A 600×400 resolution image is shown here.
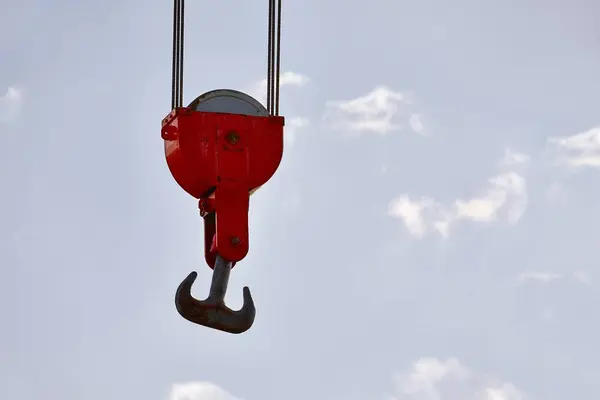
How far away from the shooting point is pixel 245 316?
11219mm

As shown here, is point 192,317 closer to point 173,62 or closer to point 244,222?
point 244,222

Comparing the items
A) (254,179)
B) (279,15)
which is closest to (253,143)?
(254,179)

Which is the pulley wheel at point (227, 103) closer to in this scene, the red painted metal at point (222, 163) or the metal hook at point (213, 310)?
the red painted metal at point (222, 163)

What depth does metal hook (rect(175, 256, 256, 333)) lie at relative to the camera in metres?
11.1

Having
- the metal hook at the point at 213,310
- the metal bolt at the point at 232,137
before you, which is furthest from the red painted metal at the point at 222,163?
the metal hook at the point at 213,310

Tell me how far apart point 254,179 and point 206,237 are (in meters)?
0.59

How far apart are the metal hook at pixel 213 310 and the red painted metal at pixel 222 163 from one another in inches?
13.9

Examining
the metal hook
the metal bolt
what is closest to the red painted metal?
the metal bolt

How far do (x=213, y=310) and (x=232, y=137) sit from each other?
139 cm

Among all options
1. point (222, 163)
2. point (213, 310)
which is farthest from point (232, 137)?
point (213, 310)

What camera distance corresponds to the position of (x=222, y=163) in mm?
11492

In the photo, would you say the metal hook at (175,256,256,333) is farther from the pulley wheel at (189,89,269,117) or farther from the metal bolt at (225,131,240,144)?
the pulley wheel at (189,89,269,117)

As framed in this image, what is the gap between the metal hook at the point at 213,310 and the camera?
11086 mm

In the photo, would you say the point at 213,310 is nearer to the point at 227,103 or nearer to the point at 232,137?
the point at 232,137
